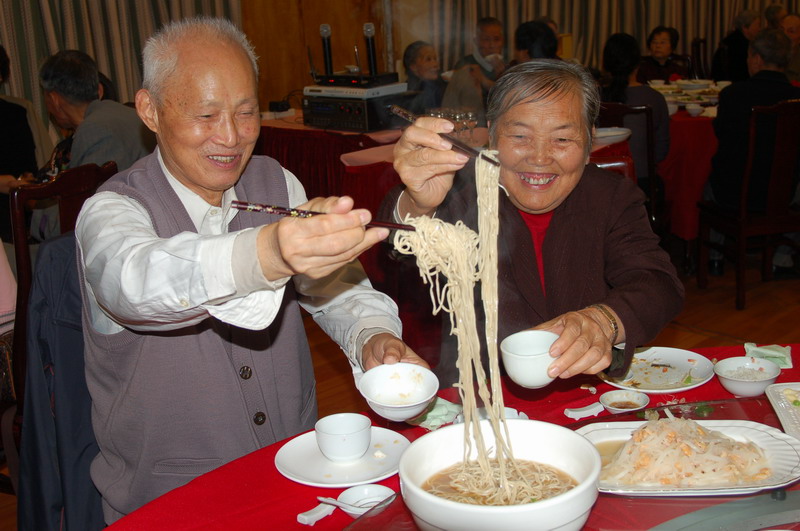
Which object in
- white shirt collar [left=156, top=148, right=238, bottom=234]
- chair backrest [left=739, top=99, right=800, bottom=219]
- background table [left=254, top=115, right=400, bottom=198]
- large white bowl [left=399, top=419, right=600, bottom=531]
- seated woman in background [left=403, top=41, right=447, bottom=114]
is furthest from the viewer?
seated woman in background [left=403, top=41, right=447, bottom=114]

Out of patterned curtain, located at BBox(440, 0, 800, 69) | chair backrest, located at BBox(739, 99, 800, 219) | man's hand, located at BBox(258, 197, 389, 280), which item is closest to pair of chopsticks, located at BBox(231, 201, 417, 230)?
man's hand, located at BBox(258, 197, 389, 280)

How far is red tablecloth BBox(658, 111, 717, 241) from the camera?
18.2 feet

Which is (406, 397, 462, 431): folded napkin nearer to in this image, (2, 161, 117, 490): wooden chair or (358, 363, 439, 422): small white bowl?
(358, 363, 439, 422): small white bowl

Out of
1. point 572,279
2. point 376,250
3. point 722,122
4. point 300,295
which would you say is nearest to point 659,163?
point 722,122

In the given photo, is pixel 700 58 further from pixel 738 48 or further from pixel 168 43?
pixel 168 43

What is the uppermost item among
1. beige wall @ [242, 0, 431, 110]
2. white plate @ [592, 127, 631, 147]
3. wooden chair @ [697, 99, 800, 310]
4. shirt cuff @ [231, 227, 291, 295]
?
beige wall @ [242, 0, 431, 110]

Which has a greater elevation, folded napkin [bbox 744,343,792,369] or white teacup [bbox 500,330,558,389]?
white teacup [bbox 500,330,558,389]

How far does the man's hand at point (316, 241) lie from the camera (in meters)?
1.23

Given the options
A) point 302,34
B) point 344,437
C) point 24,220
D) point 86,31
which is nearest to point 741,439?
point 344,437

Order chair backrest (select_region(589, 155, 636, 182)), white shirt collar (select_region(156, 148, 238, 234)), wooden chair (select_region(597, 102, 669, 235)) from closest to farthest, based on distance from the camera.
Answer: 1. white shirt collar (select_region(156, 148, 238, 234))
2. chair backrest (select_region(589, 155, 636, 182))
3. wooden chair (select_region(597, 102, 669, 235))

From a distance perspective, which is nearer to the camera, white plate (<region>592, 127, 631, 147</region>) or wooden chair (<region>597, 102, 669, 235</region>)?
white plate (<region>592, 127, 631, 147</region>)

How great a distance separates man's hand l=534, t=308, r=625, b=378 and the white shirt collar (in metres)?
0.85

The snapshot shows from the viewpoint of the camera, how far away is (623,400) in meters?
1.70

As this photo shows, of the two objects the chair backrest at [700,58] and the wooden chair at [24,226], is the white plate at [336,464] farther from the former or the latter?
the chair backrest at [700,58]
